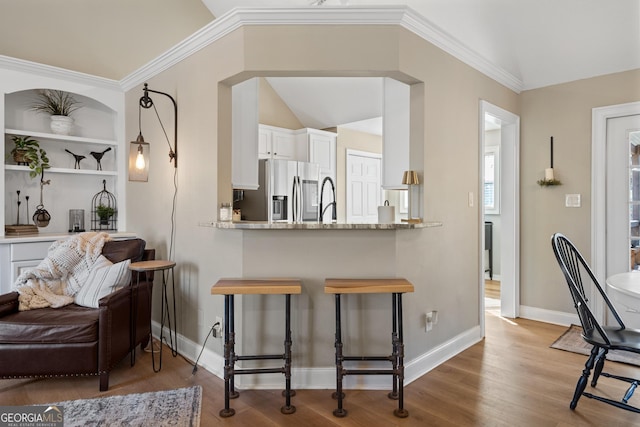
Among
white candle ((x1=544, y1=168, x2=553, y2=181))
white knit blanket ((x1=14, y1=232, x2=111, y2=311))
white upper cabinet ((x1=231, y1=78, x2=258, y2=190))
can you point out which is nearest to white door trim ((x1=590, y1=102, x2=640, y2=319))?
white candle ((x1=544, y1=168, x2=553, y2=181))

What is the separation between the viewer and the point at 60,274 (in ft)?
9.34

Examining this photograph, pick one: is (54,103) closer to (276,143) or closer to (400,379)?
(276,143)

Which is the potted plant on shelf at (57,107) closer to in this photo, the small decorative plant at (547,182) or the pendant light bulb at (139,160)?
the pendant light bulb at (139,160)

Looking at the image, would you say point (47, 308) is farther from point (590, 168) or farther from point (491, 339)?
point (590, 168)

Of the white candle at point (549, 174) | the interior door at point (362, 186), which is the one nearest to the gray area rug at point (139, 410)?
the white candle at point (549, 174)

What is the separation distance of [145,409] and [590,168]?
157 inches

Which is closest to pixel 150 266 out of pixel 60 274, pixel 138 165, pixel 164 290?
pixel 164 290

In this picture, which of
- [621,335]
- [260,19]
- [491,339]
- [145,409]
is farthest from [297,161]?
[621,335]

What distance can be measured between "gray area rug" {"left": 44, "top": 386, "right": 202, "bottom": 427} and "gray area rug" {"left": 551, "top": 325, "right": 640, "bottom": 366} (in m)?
2.82

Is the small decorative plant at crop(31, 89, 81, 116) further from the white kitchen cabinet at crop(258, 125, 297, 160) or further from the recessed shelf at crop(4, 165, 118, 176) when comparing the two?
the white kitchen cabinet at crop(258, 125, 297, 160)

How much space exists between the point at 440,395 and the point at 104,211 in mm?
3439

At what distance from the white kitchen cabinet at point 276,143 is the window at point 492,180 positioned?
3.07 meters

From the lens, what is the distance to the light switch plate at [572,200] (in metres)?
3.58

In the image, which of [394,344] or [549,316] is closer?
[394,344]
